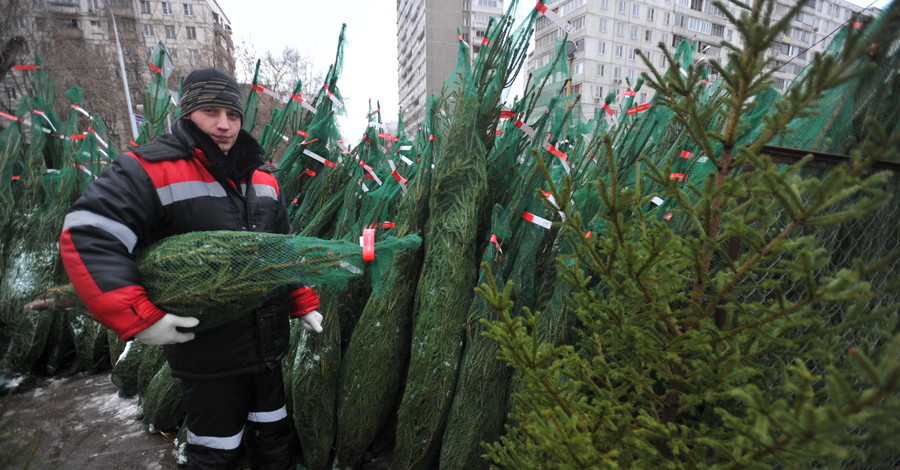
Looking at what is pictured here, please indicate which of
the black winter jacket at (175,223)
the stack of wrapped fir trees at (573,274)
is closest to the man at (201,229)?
the black winter jacket at (175,223)

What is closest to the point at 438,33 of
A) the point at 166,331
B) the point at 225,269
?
the point at 225,269

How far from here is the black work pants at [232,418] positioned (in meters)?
1.82

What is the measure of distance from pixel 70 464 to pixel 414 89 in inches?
2185

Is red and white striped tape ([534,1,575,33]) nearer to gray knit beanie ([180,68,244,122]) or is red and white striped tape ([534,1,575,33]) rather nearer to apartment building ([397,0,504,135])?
gray knit beanie ([180,68,244,122])

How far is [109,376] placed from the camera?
368 centimetres

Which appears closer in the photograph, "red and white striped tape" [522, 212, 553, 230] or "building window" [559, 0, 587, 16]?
"red and white striped tape" [522, 212, 553, 230]

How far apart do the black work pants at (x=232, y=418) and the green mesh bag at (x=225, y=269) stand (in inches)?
19.0

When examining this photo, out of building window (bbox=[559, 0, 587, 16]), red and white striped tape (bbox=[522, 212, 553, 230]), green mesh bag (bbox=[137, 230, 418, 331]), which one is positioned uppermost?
building window (bbox=[559, 0, 587, 16])

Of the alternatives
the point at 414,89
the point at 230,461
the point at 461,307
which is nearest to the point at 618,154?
the point at 461,307

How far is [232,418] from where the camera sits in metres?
1.87

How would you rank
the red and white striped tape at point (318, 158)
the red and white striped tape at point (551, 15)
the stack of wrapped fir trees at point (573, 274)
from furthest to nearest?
1. the red and white striped tape at point (318, 158)
2. the red and white striped tape at point (551, 15)
3. the stack of wrapped fir trees at point (573, 274)

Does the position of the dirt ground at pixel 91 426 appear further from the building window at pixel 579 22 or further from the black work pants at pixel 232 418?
the building window at pixel 579 22

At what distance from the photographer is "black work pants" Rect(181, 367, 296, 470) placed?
182 cm

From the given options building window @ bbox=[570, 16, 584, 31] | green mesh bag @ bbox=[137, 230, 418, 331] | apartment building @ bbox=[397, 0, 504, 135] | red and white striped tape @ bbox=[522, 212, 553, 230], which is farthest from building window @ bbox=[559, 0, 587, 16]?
green mesh bag @ bbox=[137, 230, 418, 331]
